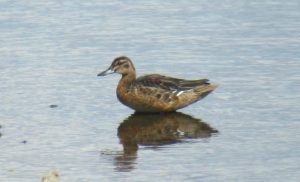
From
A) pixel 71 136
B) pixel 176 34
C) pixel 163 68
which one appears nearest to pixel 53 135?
pixel 71 136

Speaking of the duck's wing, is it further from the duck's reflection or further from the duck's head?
the duck's reflection

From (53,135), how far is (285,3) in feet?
30.6

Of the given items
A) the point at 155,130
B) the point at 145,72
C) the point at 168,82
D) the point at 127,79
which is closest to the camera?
the point at 155,130

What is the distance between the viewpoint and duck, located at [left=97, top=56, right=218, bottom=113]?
58.6ft

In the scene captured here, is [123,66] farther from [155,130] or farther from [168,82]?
[155,130]

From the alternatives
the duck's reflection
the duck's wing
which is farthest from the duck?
the duck's reflection

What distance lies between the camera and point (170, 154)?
1493cm

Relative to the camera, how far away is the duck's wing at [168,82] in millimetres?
18047

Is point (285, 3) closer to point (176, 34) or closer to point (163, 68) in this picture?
point (176, 34)

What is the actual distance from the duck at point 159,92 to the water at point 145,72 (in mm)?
201

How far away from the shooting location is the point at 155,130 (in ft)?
54.7

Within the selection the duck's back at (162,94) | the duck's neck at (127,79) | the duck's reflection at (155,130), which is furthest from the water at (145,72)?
the duck's neck at (127,79)

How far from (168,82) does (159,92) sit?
24cm

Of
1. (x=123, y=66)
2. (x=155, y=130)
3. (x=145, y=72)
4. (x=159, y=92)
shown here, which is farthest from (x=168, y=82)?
(x=155, y=130)
